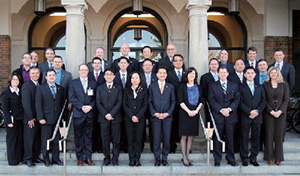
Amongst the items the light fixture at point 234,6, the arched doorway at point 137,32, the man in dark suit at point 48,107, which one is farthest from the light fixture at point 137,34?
the man in dark suit at point 48,107

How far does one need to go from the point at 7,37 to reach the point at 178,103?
6963 millimetres

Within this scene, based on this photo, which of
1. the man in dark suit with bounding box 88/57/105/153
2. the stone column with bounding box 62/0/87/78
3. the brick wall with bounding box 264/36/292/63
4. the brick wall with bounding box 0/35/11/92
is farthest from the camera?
the brick wall with bounding box 264/36/292/63

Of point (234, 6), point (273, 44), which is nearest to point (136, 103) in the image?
point (234, 6)

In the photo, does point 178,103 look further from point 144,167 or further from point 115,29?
point 115,29

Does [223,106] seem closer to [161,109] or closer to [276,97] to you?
[276,97]

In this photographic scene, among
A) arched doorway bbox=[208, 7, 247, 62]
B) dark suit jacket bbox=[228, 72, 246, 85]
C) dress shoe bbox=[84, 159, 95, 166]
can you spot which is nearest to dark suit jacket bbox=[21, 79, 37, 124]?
dress shoe bbox=[84, 159, 95, 166]

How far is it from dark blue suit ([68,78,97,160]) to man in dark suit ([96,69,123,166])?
21 cm

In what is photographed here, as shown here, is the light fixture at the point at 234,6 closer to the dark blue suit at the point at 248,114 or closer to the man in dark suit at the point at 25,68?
the dark blue suit at the point at 248,114

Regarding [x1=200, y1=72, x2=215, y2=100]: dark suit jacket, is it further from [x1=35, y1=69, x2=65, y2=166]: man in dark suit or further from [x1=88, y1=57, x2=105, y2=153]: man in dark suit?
[x1=35, y1=69, x2=65, y2=166]: man in dark suit

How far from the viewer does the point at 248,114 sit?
6801mm

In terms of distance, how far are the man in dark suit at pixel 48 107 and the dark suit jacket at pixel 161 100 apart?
179 cm

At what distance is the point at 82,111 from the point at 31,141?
3.79 ft

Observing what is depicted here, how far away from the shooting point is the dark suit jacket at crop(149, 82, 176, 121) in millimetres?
6754

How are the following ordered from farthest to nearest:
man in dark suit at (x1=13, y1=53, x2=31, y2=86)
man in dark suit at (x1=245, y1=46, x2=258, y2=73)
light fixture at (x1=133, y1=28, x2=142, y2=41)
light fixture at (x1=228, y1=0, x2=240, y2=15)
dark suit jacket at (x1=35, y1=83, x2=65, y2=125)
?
light fixture at (x1=133, y1=28, x2=142, y2=41) < light fixture at (x1=228, y1=0, x2=240, y2=15) < man in dark suit at (x1=245, y1=46, x2=258, y2=73) < man in dark suit at (x1=13, y1=53, x2=31, y2=86) < dark suit jacket at (x1=35, y1=83, x2=65, y2=125)
